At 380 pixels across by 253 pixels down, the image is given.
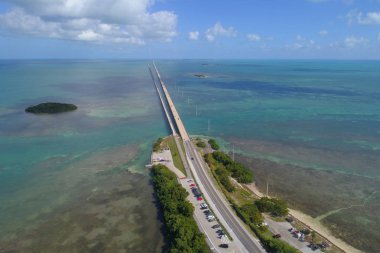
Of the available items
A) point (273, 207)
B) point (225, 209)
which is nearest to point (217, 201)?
point (225, 209)

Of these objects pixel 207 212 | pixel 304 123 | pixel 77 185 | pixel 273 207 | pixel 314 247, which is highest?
pixel 304 123

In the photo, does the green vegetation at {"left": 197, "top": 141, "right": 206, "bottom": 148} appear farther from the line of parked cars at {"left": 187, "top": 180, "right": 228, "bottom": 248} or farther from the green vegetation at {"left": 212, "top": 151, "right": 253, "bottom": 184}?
the line of parked cars at {"left": 187, "top": 180, "right": 228, "bottom": 248}

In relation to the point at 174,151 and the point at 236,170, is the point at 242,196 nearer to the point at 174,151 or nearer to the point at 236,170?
the point at 236,170

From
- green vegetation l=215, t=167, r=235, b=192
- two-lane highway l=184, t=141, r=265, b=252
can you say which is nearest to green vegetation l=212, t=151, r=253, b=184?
green vegetation l=215, t=167, r=235, b=192

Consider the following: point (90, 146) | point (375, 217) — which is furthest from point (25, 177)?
point (375, 217)

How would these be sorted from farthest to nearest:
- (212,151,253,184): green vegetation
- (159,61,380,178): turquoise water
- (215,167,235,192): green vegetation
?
(159,61,380,178): turquoise water
(212,151,253,184): green vegetation
(215,167,235,192): green vegetation

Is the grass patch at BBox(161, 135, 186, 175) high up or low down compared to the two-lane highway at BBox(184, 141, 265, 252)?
up
